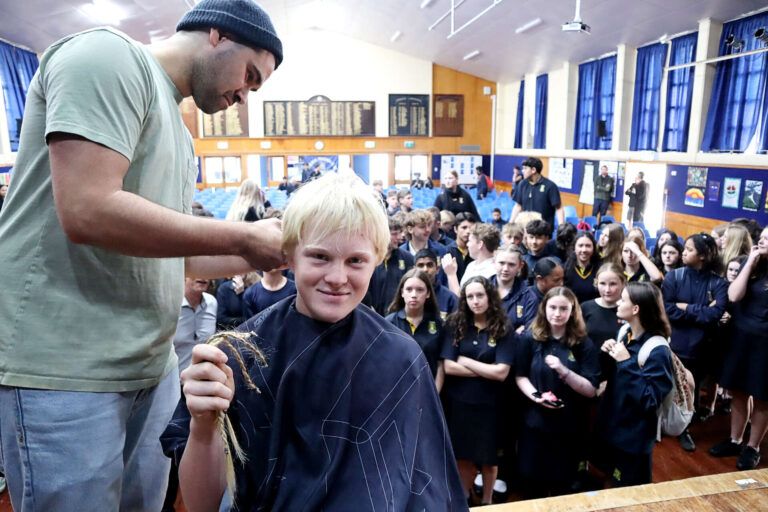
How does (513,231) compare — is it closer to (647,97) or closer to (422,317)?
(422,317)

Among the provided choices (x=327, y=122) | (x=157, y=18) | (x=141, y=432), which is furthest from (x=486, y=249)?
(x=327, y=122)

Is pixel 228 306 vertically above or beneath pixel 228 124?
beneath

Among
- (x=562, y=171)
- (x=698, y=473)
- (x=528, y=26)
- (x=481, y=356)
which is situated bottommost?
(x=698, y=473)

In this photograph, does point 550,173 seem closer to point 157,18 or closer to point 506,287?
point 157,18

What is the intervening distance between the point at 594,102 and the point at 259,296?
37.4 feet

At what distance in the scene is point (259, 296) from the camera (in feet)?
11.6

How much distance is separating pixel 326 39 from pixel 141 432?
17929mm

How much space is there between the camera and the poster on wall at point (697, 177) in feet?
28.1

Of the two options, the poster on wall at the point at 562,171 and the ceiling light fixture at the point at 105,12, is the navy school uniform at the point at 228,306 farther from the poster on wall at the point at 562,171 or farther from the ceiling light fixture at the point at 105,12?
the poster on wall at the point at 562,171

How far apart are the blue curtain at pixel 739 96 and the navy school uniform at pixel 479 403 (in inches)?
282

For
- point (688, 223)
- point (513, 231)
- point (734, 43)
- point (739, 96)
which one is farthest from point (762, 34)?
point (513, 231)

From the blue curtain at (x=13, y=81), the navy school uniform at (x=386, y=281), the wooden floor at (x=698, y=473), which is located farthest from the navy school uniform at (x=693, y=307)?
the blue curtain at (x=13, y=81)

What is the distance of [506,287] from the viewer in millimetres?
3809

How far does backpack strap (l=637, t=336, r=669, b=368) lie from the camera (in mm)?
2783
